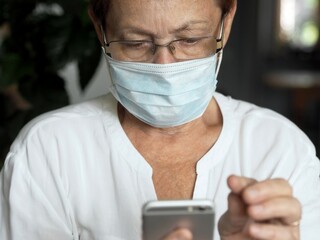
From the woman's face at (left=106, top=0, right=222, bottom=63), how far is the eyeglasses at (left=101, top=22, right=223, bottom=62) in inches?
0.4

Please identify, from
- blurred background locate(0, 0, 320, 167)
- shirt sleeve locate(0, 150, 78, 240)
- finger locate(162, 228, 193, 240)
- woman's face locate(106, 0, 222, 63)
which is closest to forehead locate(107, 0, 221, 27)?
woman's face locate(106, 0, 222, 63)

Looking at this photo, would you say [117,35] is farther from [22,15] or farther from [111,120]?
[22,15]

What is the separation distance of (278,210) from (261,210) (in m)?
0.04

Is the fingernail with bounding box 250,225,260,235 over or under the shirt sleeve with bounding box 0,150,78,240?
over

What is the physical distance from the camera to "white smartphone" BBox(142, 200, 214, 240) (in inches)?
32.6

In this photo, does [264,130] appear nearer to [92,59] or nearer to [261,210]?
[261,210]

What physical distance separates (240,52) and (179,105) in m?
4.47

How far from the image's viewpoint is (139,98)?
1.22 meters

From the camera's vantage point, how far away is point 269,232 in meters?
0.85

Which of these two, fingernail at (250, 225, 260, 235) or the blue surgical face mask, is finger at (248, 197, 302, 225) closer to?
fingernail at (250, 225, 260, 235)

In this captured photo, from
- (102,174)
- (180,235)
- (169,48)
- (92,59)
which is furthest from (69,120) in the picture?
(92,59)

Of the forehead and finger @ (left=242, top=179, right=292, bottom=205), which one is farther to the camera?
the forehead

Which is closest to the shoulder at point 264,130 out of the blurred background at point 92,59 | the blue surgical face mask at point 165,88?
the blue surgical face mask at point 165,88

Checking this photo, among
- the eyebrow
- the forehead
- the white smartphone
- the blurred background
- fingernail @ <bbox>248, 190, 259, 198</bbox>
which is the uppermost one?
the forehead
